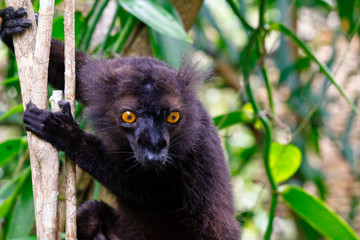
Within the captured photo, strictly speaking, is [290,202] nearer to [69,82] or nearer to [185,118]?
[185,118]

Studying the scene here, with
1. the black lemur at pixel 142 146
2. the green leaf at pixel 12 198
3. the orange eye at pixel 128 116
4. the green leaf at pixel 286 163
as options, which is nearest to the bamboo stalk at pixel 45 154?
the black lemur at pixel 142 146

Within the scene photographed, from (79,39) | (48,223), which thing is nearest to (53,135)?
(48,223)

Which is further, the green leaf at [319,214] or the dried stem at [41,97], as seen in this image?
the green leaf at [319,214]

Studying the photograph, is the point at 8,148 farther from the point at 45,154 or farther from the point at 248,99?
the point at 248,99

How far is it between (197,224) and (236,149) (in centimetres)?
375

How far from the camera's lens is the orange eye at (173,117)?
2.87 meters

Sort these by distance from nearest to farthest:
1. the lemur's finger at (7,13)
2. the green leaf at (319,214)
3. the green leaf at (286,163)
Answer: the lemur's finger at (7,13), the green leaf at (319,214), the green leaf at (286,163)

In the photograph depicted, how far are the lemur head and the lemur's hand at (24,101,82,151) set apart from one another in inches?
11.4

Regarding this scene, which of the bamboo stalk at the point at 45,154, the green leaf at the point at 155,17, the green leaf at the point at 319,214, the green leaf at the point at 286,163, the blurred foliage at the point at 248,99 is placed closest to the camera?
the bamboo stalk at the point at 45,154

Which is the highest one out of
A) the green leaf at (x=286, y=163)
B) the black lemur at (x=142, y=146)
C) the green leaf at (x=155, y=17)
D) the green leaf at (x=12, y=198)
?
the green leaf at (x=155, y=17)

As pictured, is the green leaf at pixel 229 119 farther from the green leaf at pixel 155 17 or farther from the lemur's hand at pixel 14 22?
the lemur's hand at pixel 14 22

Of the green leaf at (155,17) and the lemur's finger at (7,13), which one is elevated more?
the green leaf at (155,17)

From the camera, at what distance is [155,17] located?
10.4ft

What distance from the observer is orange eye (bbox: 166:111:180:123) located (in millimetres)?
2865
